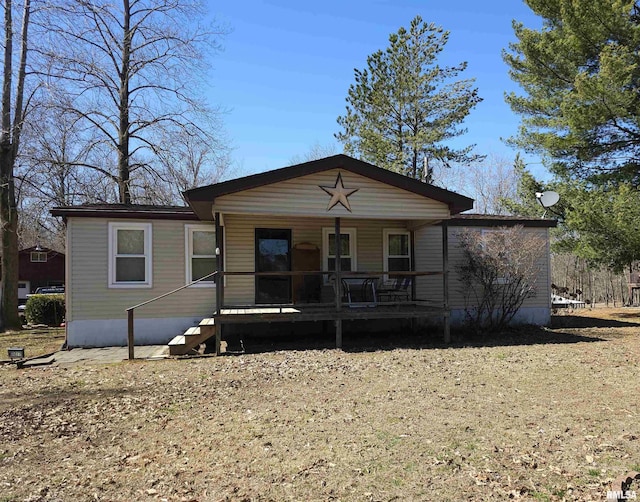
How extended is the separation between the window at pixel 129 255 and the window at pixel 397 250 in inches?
236

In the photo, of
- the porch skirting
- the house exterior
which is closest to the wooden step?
the house exterior

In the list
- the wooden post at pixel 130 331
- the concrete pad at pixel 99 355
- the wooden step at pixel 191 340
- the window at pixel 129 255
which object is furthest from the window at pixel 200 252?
the wooden post at pixel 130 331

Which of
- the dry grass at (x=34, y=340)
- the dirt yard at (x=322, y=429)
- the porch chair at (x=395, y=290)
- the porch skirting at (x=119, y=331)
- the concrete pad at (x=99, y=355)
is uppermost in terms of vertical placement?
the porch chair at (x=395, y=290)

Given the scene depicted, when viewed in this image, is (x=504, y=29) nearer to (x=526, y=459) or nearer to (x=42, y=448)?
(x=526, y=459)

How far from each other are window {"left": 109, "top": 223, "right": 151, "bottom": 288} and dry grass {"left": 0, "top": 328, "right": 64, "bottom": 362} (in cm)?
215

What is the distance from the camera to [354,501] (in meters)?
3.15

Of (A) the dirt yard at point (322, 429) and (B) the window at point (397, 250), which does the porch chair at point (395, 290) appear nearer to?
(B) the window at point (397, 250)

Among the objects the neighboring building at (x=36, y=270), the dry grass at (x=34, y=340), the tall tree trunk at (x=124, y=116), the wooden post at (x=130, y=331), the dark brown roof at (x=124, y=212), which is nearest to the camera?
the wooden post at (x=130, y=331)

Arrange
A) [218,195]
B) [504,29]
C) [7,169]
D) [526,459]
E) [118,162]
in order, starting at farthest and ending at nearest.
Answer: [118,162] < [504,29] < [7,169] < [218,195] < [526,459]

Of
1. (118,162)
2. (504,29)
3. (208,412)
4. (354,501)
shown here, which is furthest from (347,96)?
(354,501)

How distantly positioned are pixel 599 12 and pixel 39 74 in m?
18.0

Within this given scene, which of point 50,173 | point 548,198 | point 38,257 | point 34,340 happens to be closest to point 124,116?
point 50,173

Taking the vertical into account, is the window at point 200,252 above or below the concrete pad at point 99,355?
above

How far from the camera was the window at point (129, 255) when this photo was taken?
10.5m
